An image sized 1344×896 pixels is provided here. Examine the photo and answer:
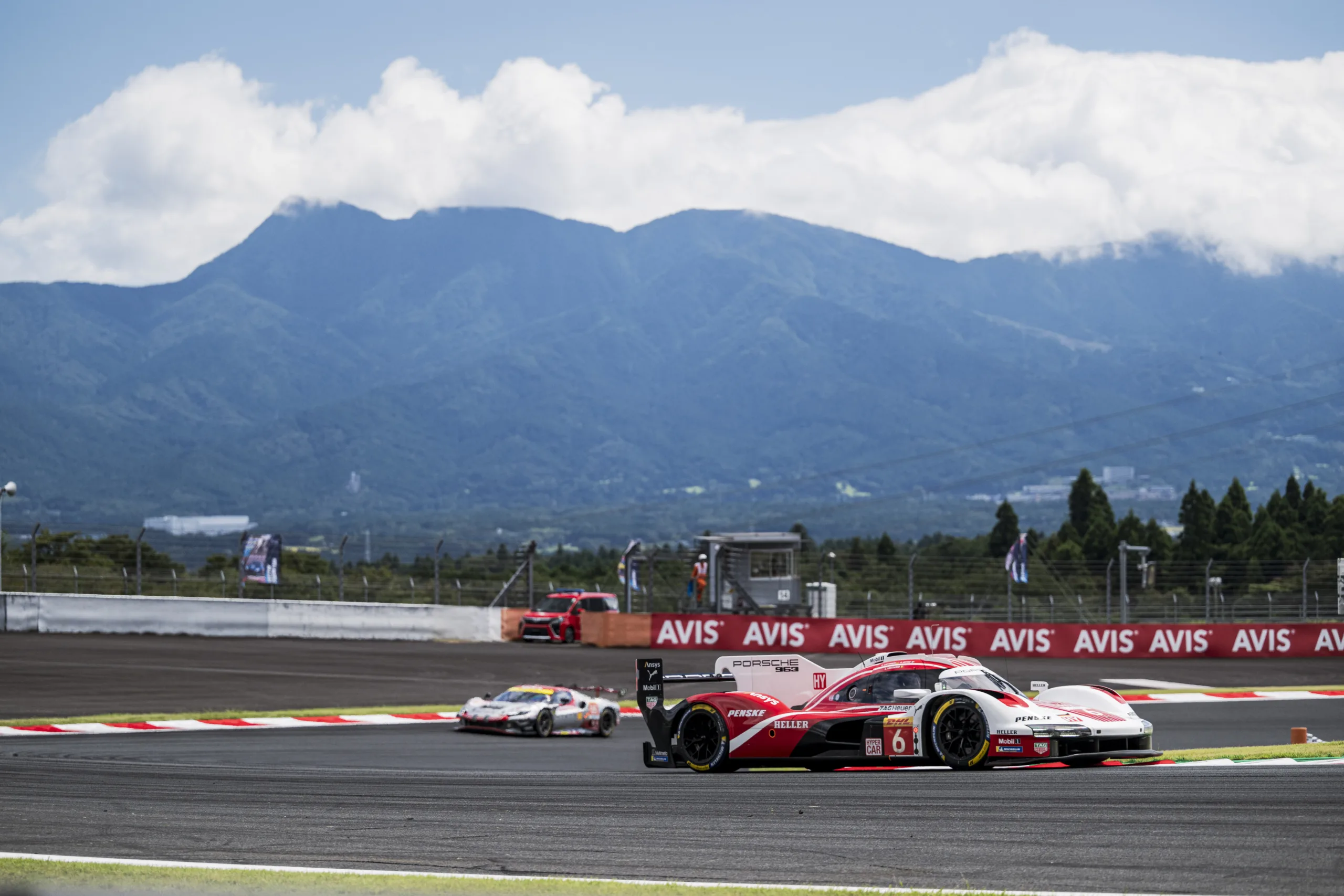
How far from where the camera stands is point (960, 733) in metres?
14.1

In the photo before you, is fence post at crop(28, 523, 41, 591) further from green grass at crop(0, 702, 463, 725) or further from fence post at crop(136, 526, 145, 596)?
green grass at crop(0, 702, 463, 725)

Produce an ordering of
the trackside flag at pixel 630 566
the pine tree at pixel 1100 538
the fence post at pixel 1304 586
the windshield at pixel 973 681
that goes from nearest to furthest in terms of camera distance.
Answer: the windshield at pixel 973 681 < the trackside flag at pixel 630 566 < the fence post at pixel 1304 586 < the pine tree at pixel 1100 538

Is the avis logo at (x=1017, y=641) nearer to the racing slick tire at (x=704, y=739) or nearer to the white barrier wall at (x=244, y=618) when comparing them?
the white barrier wall at (x=244, y=618)

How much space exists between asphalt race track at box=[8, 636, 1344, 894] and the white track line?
15 centimetres

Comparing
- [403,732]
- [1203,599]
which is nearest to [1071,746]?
[403,732]

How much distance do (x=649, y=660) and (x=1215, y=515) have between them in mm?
77415

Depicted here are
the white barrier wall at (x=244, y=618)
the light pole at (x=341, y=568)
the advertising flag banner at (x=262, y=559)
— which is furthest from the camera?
the advertising flag banner at (x=262, y=559)

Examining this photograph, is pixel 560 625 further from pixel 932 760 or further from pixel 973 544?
pixel 973 544

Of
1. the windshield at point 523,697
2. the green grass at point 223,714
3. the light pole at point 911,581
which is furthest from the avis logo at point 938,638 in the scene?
the windshield at point 523,697

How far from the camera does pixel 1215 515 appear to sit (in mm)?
86125

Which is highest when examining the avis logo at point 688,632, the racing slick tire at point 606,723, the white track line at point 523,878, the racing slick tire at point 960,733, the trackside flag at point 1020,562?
the trackside flag at point 1020,562

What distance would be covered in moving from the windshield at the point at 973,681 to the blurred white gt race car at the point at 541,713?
11.0 meters

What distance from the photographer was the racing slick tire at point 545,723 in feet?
78.9

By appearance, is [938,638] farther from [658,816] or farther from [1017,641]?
[658,816]
